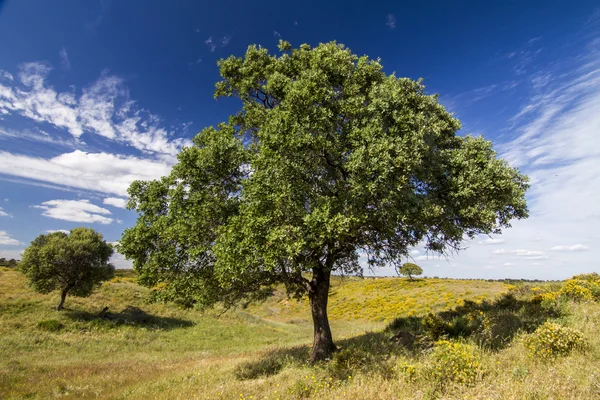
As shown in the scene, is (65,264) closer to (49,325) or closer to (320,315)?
(49,325)

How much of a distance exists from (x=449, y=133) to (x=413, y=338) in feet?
38.4

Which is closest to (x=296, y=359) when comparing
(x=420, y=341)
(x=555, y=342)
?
(x=420, y=341)

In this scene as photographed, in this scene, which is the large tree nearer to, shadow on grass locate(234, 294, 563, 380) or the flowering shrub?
shadow on grass locate(234, 294, 563, 380)

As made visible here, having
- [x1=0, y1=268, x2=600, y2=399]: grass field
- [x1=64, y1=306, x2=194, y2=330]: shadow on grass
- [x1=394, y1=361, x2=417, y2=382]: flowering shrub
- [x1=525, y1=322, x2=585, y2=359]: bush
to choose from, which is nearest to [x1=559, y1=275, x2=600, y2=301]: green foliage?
[x1=0, y1=268, x2=600, y2=399]: grass field

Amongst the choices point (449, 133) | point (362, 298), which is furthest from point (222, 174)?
point (362, 298)

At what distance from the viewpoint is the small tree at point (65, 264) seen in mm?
40188

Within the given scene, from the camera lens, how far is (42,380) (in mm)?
16312

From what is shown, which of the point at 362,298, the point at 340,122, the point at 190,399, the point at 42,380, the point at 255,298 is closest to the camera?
the point at 190,399

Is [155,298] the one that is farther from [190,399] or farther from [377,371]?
[377,371]

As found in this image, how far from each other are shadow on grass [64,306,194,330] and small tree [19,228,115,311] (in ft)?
12.6

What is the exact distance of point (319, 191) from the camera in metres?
13.8

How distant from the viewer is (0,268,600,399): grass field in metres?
8.99

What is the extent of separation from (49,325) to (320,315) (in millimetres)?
34175

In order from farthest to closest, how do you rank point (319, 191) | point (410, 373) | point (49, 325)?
point (49, 325), point (319, 191), point (410, 373)
